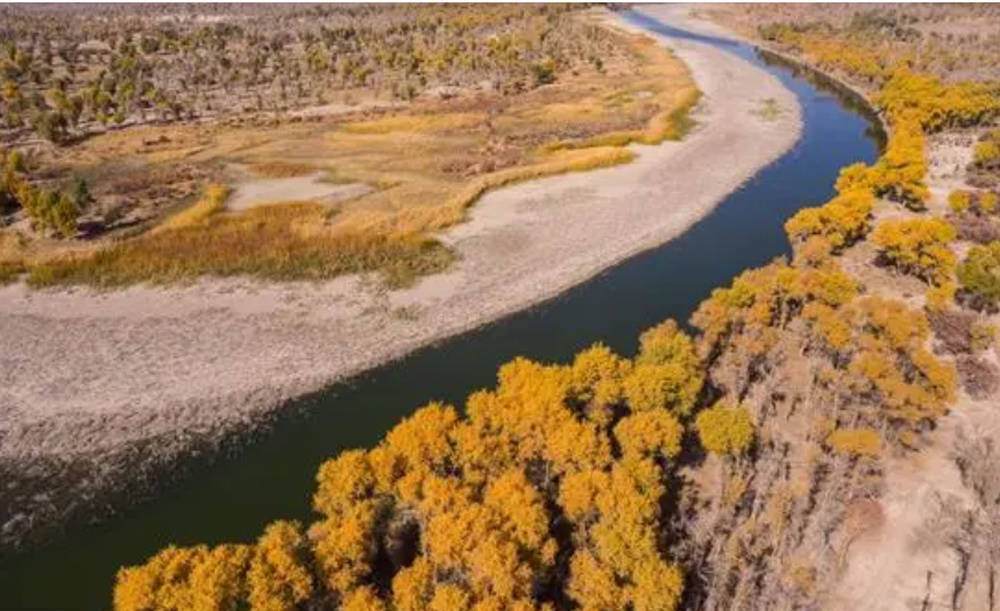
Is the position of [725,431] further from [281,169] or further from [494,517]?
[281,169]

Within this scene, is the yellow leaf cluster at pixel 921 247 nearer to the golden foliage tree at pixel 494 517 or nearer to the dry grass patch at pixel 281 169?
the golden foliage tree at pixel 494 517

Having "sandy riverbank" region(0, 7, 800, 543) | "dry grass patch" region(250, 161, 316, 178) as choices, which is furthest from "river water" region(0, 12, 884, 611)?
"dry grass patch" region(250, 161, 316, 178)

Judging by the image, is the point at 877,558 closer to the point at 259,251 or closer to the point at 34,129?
the point at 259,251

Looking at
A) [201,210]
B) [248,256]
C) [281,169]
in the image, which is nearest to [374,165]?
[281,169]

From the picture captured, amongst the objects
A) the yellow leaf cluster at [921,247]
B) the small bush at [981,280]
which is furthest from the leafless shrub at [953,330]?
the yellow leaf cluster at [921,247]

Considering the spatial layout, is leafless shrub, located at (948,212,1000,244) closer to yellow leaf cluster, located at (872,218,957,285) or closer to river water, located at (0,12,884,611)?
yellow leaf cluster, located at (872,218,957,285)

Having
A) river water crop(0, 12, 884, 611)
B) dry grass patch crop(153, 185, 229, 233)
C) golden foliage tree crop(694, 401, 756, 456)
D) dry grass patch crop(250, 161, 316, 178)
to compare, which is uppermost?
dry grass patch crop(250, 161, 316, 178)
